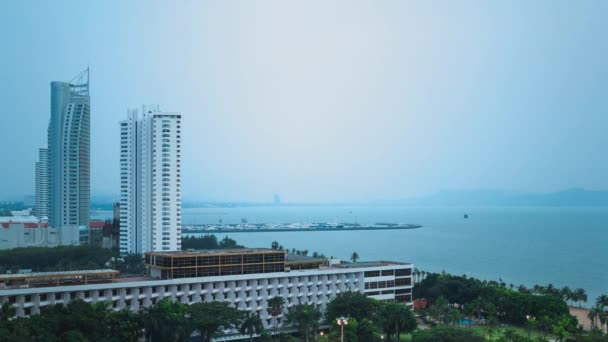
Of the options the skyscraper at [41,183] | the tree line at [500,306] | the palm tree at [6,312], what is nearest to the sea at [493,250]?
the tree line at [500,306]

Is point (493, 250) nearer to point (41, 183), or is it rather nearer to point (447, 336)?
point (447, 336)

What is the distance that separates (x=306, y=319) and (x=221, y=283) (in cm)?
592

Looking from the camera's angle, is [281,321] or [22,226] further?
[22,226]

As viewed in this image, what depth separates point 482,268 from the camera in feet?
262

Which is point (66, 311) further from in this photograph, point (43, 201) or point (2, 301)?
point (43, 201)

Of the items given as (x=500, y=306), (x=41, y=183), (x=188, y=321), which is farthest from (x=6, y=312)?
(x=41, y=183)

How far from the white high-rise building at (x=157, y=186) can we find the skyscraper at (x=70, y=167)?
2989 cm

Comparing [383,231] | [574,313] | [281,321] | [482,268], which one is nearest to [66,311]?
[281,321]

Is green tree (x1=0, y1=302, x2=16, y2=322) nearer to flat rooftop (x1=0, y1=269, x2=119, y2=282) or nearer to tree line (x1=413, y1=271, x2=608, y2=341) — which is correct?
flat rooftop (x1=0, y1=269, x2=119, y2=282)

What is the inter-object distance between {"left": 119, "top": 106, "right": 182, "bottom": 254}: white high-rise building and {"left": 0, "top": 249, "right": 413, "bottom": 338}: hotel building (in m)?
27.7

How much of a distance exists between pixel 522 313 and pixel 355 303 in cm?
1269

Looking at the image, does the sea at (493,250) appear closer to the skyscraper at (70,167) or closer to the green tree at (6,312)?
the skyscraper at (70,167)

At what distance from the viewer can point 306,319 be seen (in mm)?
32844

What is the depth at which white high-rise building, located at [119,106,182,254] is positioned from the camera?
216 feet
